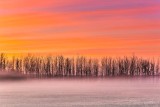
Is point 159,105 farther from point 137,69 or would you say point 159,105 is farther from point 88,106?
point 137,69

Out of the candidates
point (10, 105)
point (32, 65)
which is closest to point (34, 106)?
point (10, 105)

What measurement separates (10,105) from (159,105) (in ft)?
Answer: 70.5

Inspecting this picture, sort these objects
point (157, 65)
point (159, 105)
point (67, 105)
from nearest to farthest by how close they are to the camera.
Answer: point (159, 105)
point (67, 105)
point (157, 65)

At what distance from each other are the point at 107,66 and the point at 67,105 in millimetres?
125461

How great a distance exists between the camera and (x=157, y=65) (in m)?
194

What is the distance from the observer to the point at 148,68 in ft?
644

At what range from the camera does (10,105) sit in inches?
2768

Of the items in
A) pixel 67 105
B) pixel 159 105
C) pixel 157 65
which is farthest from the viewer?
pixel 157 65

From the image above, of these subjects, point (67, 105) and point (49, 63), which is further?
point (49, 63)

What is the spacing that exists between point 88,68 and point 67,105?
420 ft

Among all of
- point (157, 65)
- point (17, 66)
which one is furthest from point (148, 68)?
point (17, 66)

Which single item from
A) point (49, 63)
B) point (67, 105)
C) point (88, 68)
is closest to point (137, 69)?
point (88, 68)

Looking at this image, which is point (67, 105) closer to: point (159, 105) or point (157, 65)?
point (159, 105)

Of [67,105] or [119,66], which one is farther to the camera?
[119,66]
